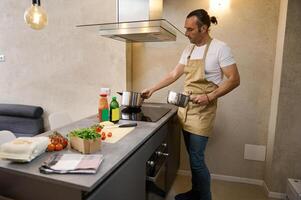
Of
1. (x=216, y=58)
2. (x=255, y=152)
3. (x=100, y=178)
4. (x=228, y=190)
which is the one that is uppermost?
(x=216, y=58)

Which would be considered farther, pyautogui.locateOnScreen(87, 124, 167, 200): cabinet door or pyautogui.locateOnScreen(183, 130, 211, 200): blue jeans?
pyautogui.locateOnScreen(183, 130, 211, 200): blue jeans

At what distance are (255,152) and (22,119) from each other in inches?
105

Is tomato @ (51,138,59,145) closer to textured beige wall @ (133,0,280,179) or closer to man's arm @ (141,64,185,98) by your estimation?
man's arm @ (141,64,185,98)

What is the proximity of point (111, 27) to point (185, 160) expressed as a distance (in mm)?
1563

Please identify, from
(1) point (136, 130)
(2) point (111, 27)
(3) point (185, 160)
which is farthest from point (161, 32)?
(3) point (185, 160)

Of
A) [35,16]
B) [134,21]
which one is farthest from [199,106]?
[35,16]

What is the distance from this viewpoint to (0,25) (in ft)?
9.53

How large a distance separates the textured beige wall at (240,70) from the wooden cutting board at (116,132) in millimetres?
1083

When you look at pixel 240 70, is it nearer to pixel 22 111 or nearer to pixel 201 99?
pixel 201 99

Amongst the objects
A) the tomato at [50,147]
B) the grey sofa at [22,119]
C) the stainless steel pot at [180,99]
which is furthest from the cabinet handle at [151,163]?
the grey sofa at [22,119]

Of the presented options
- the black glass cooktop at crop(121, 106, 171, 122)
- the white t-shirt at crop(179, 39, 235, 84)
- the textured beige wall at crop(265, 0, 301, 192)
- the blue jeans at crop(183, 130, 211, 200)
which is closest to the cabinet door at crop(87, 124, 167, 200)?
the black glass cooktop at crop(121, 106, 171, 122)

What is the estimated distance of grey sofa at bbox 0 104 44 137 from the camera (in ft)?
9.10

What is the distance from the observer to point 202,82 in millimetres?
1700

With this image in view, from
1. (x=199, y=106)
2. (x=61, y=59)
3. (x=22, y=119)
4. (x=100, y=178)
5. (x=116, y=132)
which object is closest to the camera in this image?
(x=100, y=178)
